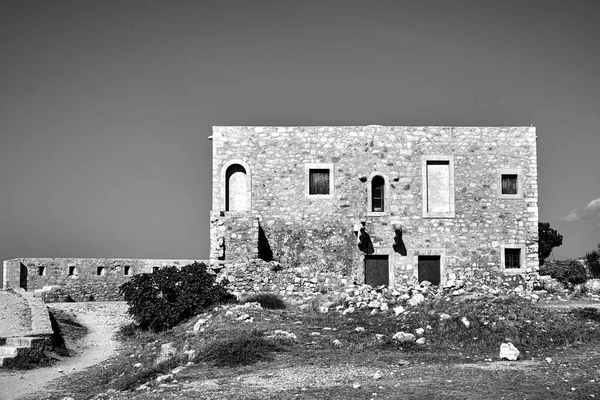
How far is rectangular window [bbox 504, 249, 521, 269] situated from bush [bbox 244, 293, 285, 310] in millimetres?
8766

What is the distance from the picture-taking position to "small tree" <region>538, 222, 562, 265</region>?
47.1m

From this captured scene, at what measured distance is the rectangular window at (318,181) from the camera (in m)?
25.4

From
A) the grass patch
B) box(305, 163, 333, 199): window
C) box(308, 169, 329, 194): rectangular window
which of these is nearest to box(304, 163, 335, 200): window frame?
box(305, 163, 333, 199): window

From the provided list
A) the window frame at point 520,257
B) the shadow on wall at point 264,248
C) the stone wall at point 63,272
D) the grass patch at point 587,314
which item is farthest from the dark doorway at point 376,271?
the stone wall at point 63,272

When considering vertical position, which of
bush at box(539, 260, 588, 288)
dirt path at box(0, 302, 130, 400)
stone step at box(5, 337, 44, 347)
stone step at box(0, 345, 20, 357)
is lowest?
dirt path at box(0, 302, 130, 400)

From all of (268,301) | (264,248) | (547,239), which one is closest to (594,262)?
(547,239)

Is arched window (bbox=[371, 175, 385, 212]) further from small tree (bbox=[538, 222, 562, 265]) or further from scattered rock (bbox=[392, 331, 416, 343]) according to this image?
small tree (bbox=[538, 222, 562, 265])

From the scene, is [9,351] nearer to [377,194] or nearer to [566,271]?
[377,194]

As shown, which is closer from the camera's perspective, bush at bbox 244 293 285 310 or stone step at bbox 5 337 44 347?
stone step at bbox 5 337 44 347

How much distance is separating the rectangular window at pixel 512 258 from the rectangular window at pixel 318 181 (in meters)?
6.84

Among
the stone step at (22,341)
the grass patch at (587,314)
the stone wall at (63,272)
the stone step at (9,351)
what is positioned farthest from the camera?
the stone wall at (63,272)

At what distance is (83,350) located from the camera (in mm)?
19516

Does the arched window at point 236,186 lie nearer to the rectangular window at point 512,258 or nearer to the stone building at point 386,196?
the stone building at point 386,196

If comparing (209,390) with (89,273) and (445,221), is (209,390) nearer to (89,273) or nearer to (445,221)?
(445,221)
